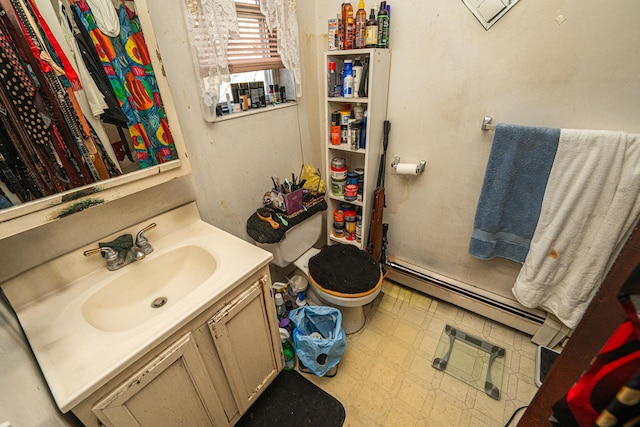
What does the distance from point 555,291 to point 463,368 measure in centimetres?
59

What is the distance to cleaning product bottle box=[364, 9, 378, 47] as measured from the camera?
124cm

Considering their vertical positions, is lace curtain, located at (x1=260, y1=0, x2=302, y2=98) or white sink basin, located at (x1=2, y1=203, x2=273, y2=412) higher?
lace curtain, located at (x1=260, y1=0, x2=302, y2=98)

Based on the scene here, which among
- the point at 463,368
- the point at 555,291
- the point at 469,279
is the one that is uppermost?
the point at 555,291

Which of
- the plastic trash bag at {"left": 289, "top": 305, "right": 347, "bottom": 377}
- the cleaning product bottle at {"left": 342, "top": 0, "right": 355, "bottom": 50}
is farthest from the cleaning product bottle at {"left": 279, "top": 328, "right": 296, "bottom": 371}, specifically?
the cleaning product bottle at {"left": 342, "top": 0, "right": 355, "bottom": 50}

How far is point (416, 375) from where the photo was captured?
1411 mm

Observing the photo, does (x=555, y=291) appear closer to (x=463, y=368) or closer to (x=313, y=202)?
(x=463, y=368)

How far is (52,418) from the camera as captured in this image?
591 millimetres

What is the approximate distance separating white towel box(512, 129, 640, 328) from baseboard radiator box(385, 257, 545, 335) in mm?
157

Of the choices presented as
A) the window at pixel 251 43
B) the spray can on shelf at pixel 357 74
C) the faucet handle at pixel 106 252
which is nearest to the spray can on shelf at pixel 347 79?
the spray can on shelf at pixel 357 74

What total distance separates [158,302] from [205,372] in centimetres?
29

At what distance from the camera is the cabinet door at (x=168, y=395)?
0.70m

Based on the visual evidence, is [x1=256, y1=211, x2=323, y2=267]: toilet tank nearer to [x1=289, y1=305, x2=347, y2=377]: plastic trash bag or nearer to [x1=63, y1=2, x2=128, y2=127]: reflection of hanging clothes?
[x1=289, y1=305, x2=347, y2=377]: plastic trash bag

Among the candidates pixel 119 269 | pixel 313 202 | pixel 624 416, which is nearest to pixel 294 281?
pixel 313 202

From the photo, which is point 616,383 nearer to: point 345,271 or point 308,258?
point 345,271
